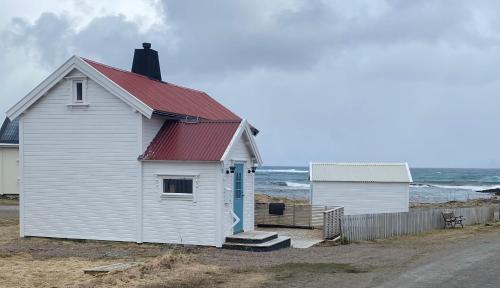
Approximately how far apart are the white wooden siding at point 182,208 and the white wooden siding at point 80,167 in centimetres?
47

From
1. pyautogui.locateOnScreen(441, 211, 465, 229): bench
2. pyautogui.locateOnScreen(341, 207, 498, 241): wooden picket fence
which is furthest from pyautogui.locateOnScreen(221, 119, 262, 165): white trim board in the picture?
pyautogui.locateOnScreen(441, 211, 465, 229): bench

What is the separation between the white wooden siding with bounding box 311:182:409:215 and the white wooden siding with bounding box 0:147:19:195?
18.2m

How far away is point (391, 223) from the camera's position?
23.8m

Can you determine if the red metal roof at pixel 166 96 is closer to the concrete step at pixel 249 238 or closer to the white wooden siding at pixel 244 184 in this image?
the white wooden siding at pixel 244 184

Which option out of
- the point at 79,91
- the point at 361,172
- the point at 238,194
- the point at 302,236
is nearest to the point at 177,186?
the point at 238,194

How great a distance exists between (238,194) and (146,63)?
23.5 feet

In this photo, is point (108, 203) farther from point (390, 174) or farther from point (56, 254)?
point (390, 174)

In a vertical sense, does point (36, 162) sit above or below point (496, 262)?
above

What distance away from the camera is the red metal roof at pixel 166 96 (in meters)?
19.9

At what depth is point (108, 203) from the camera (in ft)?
63.7

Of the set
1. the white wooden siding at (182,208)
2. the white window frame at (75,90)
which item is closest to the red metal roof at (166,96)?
the white window frame at (75,90)

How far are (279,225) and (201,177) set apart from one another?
788 cm

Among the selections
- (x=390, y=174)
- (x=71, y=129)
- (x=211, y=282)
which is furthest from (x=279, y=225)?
(x=211, y=282)

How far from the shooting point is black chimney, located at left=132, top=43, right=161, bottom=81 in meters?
24.4
